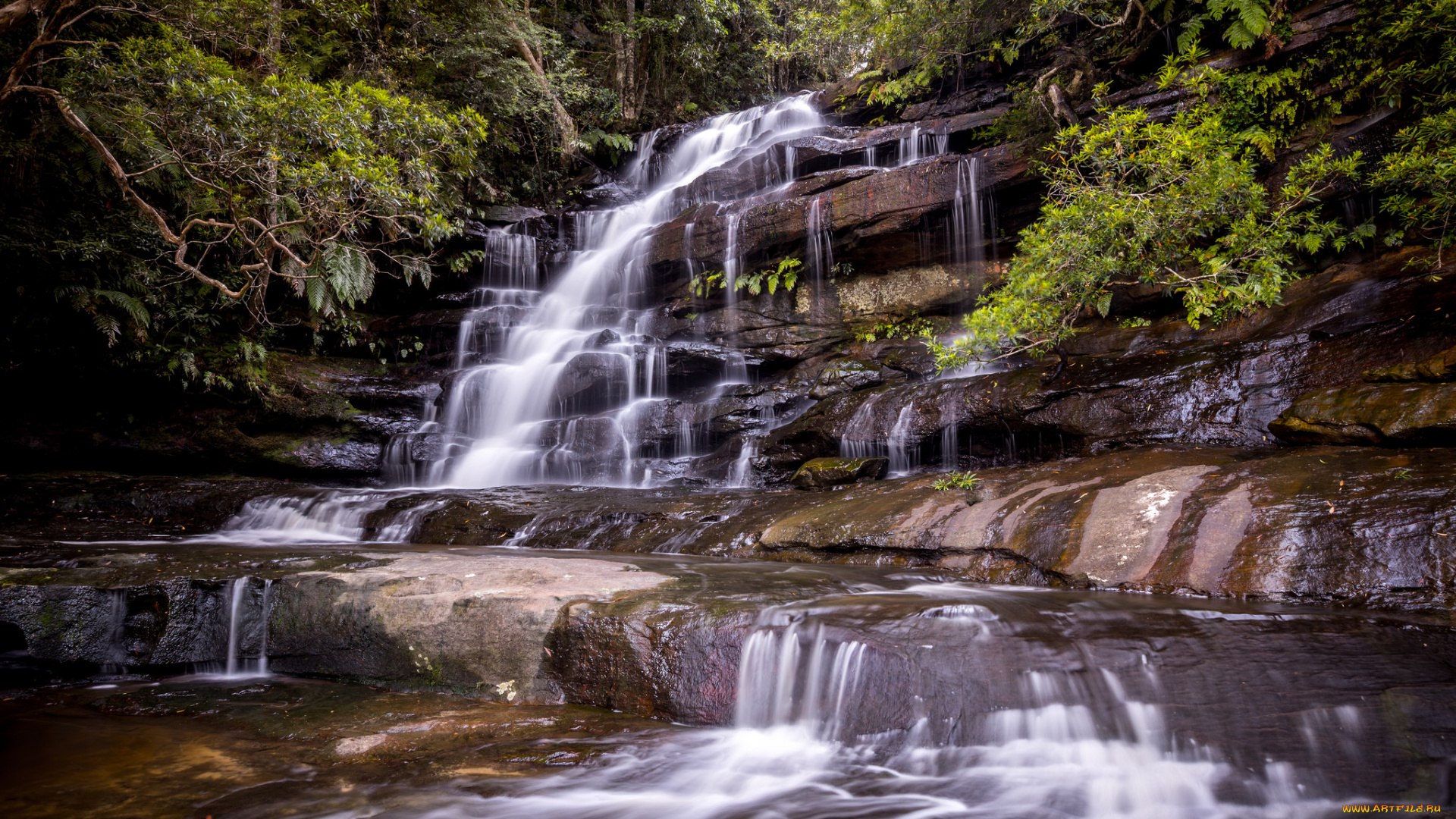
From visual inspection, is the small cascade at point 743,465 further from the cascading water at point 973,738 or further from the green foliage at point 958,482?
the cascading water at point 973,738

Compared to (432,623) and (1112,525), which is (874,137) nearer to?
(1112,525)

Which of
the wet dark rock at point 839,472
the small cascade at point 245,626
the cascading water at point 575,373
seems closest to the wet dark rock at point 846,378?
the cascading water at point 575,373

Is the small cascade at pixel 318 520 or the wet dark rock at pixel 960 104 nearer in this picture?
the small cascade at pixel 318 520

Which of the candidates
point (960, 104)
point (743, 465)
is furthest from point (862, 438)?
point (960, 104)

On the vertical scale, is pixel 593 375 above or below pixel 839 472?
above

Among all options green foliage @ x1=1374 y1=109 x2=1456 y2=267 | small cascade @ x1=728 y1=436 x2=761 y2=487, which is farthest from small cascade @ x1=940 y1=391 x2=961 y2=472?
green foliage @ x1=1374 y1=109 x2=1456 y2=267

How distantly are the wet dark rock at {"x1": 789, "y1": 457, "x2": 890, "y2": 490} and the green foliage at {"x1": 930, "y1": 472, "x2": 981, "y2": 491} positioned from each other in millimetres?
1454

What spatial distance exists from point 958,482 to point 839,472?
6.18 feet

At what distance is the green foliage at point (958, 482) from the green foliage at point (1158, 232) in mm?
1437

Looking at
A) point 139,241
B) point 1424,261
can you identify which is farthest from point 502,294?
point 1424,261

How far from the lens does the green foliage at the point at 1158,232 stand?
6254 millimetres

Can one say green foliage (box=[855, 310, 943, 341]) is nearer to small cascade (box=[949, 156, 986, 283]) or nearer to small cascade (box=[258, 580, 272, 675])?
small cascade (box=[949, 156, 986, 283])

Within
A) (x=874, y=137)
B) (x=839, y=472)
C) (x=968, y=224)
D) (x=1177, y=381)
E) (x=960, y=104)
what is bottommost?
(x=839, y=472)

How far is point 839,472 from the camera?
26.7ft
